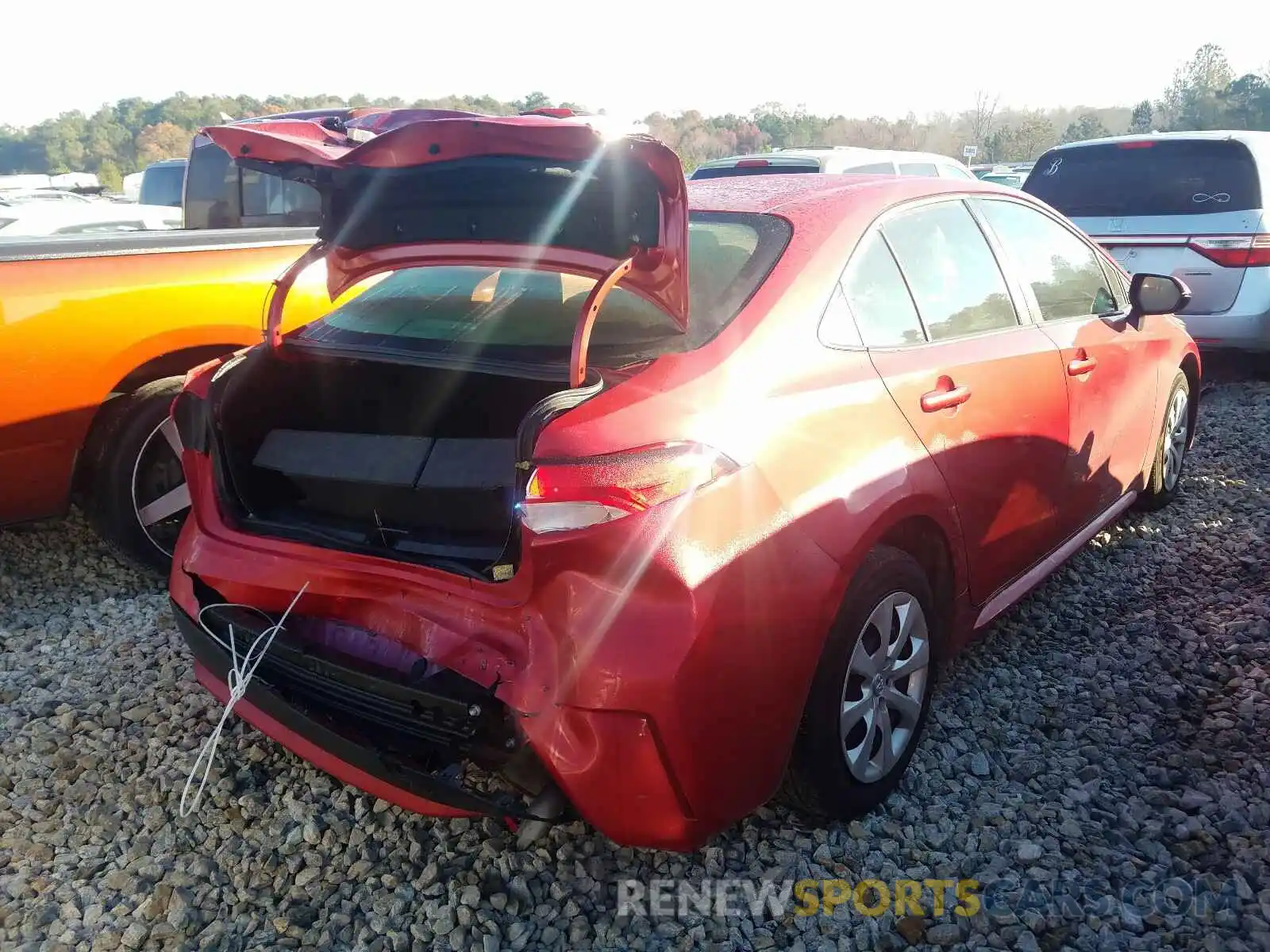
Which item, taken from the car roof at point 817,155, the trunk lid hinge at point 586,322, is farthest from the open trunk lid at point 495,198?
the car roof at point 817,155

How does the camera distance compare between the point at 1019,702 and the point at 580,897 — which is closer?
the point at 580,897

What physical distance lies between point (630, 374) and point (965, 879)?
1.51 metres

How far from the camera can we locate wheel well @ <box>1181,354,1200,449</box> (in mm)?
4555

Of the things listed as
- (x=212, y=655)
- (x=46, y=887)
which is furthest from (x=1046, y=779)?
(x=46, y=887)

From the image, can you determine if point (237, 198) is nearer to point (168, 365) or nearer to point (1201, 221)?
point (168, 365)

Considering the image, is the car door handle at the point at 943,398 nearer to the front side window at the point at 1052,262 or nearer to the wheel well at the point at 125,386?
the front side window at the point at 1052,262

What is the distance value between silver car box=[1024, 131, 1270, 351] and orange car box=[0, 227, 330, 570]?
5.55 meters

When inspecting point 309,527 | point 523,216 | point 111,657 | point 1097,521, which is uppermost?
point 523,216

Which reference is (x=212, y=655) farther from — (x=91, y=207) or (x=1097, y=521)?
(x=91, y=207)

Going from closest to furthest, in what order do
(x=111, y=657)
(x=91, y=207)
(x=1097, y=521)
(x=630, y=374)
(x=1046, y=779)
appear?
(x=630, y=374) → (x=1046, y=779) → (x=111, y=657) → (x=1097, y=521) → (x=91, y=207)

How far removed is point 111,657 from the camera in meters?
3.45

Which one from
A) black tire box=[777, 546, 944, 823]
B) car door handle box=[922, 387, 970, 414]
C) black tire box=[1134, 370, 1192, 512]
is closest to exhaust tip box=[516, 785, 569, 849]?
black tire box=[777, 546, 944, 823]

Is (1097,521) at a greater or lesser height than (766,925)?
greater

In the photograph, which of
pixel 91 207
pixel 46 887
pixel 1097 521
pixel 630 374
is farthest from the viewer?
pixel 91 207
